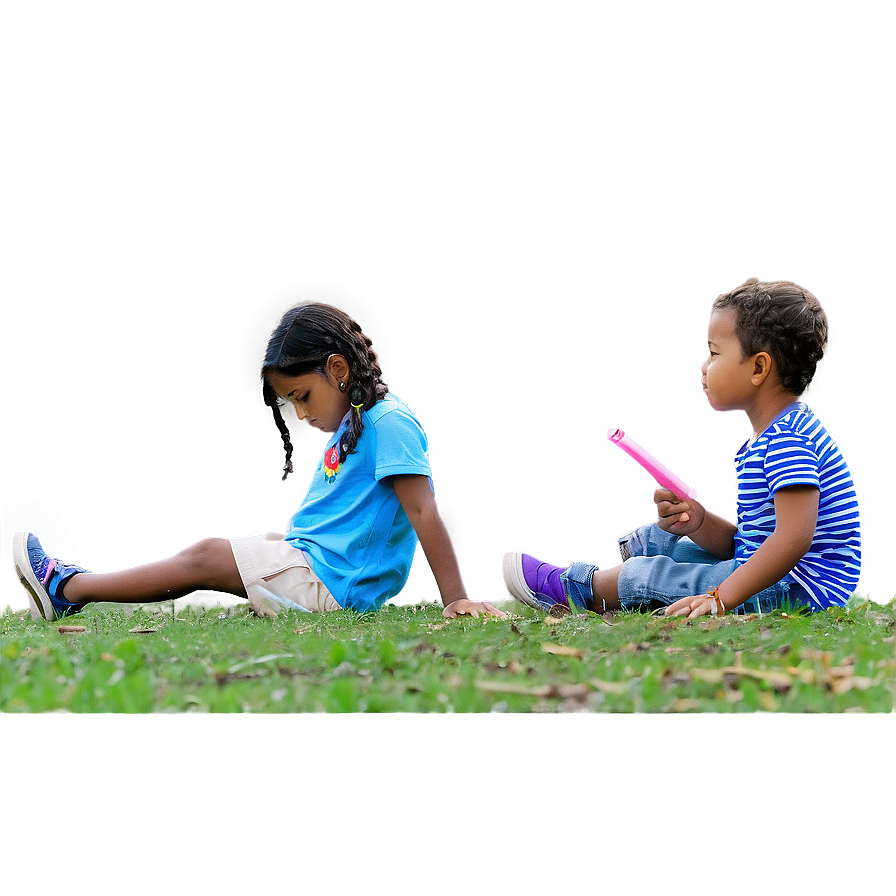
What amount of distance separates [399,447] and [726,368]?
1.20m

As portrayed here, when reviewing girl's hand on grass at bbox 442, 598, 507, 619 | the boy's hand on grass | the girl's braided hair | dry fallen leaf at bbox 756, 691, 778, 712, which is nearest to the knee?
the girl's braided hair

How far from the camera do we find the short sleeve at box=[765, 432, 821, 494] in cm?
317

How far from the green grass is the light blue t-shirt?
54 centimetres

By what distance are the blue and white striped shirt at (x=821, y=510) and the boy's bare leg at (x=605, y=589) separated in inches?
18.0

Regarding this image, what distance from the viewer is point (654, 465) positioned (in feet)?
11.4

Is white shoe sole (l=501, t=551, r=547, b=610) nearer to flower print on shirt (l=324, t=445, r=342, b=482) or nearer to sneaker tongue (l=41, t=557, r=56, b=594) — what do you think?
flower print on shirt (l=324, t=445, r=342, b=482)

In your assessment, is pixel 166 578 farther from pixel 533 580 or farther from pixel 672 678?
pixel 672 678

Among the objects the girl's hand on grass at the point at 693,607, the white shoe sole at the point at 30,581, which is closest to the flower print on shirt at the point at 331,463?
the white shoe sole at the point at 30,581

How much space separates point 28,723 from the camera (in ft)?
7.02

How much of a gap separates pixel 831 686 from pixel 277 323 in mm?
2486

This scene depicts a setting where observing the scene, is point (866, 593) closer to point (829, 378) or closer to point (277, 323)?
point (829, 378)

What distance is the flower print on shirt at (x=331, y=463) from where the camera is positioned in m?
3.79

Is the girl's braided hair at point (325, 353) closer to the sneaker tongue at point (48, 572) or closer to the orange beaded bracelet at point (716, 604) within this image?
the sneaker tongue at point (48, 572)

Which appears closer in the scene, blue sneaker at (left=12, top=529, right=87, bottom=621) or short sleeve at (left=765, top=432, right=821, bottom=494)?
short sleeve at (left=765, top=432, right=821, bottom=494)
